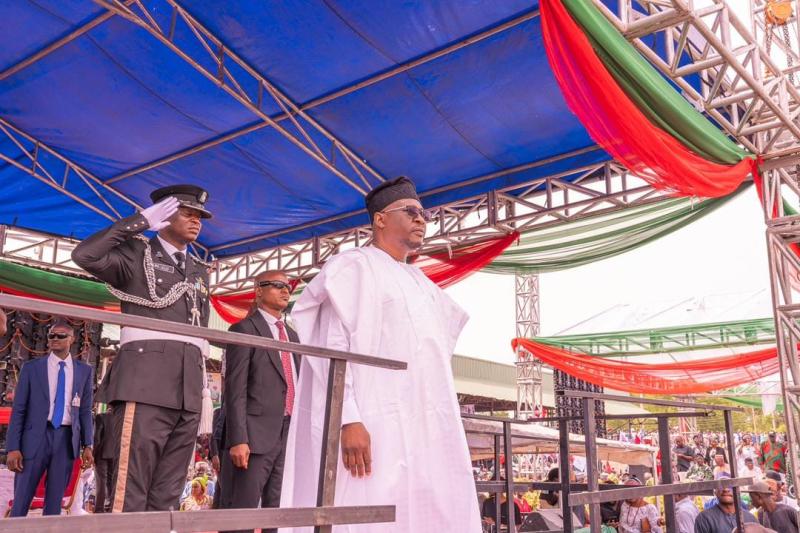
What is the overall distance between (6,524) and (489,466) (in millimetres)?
17924

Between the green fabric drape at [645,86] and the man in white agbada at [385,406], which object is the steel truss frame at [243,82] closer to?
the green fabric drape at [645,86]

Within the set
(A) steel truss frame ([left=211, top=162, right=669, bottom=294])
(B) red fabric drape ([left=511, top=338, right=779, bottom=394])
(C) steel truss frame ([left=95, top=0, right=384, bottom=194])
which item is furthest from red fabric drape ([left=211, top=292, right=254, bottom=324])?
(B) red fabric drape ([left=511, top=338, right=779, bottom=394])

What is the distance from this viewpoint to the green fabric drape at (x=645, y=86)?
4375mm

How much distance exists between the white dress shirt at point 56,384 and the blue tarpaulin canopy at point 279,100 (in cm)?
306

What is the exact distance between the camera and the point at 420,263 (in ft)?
28.7

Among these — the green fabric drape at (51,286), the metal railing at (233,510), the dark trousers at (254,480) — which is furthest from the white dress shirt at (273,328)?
the green fabric drape at (51,286)

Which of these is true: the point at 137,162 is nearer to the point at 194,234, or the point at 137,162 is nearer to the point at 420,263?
the point at 420,263

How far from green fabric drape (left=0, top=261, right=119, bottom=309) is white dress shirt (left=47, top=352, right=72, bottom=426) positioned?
458 centimetres

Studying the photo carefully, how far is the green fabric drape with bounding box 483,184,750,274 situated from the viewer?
7090 mm

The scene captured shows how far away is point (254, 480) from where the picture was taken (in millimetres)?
3252

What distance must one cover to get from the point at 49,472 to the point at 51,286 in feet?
17.0

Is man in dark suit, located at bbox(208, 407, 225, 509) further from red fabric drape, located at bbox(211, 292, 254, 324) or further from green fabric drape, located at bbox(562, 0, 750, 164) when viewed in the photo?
red fabric drape, located at bbox(211, 292, 254, 324)

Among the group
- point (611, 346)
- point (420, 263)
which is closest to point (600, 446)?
point (611, 346)

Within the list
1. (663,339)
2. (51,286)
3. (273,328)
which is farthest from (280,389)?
(663,339)
